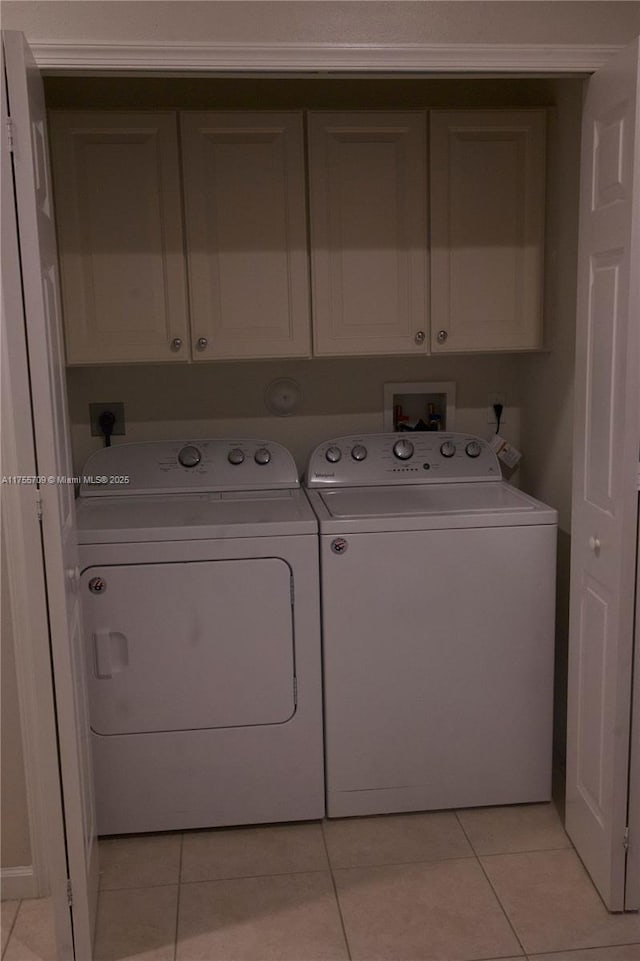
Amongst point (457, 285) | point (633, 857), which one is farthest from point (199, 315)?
point (633, 857)

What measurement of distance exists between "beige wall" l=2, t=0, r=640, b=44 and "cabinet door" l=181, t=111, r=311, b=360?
2.30 feet

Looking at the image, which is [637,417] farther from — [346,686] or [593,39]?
[346,686]

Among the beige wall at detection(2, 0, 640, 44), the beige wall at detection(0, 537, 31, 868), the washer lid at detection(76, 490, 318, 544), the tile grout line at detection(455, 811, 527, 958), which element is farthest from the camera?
the washer lid at detection(76, 490, 318, 544)

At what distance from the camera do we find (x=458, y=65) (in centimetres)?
212

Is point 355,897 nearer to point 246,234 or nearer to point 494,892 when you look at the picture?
point 494,892

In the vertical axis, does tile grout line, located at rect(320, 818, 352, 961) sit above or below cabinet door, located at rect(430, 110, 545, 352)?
below

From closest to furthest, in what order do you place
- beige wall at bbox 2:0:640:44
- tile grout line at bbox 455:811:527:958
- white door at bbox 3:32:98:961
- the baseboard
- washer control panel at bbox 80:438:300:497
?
white door at bbox 3:32:98:961
beige wall at bbox 2:0:640:44
tile grout line at bbox 455:811:527:958
the baseboard
washer control panel at bbox 80:438:300:497

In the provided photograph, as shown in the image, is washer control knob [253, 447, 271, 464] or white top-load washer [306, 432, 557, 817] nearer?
white top-load washer [306, 432, 557, 817]

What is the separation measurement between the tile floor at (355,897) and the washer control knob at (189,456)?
1.21m

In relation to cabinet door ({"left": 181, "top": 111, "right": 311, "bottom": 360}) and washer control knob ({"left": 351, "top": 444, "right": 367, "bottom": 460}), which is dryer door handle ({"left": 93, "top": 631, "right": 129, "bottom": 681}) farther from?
washer control knob ({"left": 351, "top": 444, "right": 367, "bottom": 460})

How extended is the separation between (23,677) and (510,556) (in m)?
1.43

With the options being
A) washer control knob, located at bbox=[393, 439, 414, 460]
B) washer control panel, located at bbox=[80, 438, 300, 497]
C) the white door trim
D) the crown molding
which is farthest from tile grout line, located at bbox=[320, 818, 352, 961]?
the crown molding

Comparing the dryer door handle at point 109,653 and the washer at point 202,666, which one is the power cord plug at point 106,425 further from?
the dryer door handle at point 109,653

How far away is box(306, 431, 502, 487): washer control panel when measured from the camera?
314 cm
